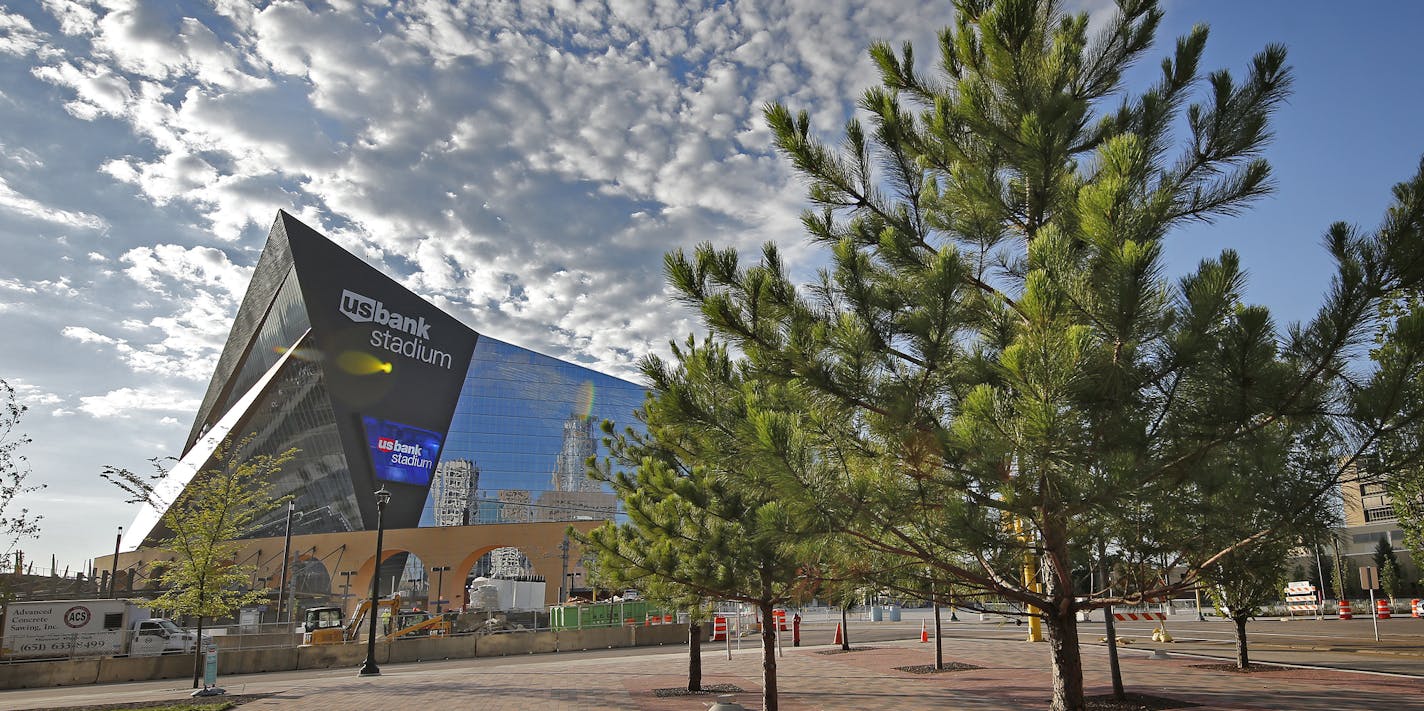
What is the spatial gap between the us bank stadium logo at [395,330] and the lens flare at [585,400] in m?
28.4

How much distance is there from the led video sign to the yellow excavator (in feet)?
78.4

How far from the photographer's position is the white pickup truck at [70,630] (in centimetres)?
2648

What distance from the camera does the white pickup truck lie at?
86.9 feet

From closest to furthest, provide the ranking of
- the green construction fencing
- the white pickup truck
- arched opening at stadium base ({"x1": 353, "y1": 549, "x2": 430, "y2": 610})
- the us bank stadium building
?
the white pickup truck < the green construction fencing < the us bank stadium building < arched opening at stadium base ({"x1": 353, "y1": 549, "x2": 430, "y2": 610})

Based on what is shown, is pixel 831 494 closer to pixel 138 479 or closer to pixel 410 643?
pixel 138 479

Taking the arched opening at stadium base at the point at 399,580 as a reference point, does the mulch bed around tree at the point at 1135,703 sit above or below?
above

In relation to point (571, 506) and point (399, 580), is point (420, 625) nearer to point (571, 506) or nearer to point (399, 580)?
point (399, 580)

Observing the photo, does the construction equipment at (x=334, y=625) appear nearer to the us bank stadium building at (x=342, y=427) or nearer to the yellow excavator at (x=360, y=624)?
the yellow excavator at (x=360, y=624)

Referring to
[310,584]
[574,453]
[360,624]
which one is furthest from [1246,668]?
[574,453]

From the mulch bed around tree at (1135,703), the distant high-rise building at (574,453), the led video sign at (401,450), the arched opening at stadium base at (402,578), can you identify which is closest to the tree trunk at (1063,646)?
the mulch bed around tree at (1135,703)

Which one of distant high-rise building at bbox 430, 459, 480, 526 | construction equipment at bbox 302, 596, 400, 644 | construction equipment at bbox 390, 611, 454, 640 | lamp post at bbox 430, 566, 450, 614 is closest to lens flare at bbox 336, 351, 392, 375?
lamp post at bbox 430, 566, 450, 614

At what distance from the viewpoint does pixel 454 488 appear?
81.4 meters

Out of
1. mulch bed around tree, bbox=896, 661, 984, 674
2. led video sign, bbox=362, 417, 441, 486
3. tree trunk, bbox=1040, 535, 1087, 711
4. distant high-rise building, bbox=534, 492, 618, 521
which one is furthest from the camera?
distant high-rise building, bbox=534, 492, 618, 521

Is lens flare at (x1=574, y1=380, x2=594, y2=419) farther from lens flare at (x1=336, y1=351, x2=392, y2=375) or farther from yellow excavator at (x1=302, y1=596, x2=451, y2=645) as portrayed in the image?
yellow excavator at (x1=302, y1=596, x2=451, y2=645)
